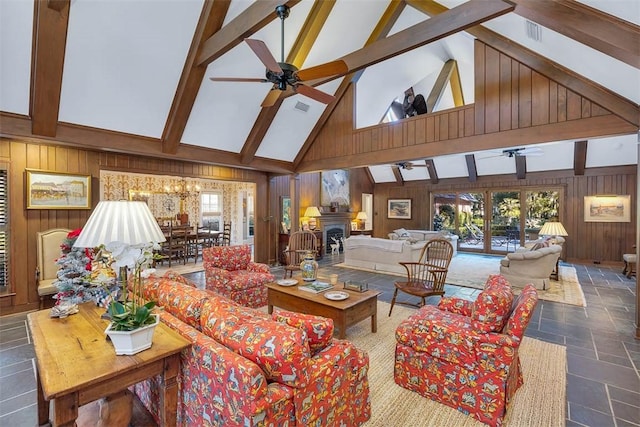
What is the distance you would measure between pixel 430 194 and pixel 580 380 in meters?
8.78

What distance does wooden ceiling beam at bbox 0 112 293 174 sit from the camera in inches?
149

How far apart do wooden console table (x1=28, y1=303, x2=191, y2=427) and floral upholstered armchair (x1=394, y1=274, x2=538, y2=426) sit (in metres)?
1.75

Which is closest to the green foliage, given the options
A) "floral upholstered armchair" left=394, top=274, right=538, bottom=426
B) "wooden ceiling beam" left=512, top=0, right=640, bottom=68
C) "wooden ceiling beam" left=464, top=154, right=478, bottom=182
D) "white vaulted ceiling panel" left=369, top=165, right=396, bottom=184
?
"floral upholstered armchair" left=394, top=274, right=538, bottom=426

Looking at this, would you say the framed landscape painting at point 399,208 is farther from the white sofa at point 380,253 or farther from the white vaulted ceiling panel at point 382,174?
the white sofa at point 380,253

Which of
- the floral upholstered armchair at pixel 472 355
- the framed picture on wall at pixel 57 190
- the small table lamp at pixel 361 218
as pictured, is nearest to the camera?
the floral upholstered armchair at pixel 472 355

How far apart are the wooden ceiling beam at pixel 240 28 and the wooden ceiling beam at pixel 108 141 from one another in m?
1.83

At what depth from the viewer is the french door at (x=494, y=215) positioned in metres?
8.95

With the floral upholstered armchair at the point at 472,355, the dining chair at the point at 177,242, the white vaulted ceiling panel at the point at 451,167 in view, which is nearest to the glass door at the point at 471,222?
the white vaulted ceiling panel at the point at 451,167

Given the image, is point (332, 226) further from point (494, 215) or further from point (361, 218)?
point (494, 215)

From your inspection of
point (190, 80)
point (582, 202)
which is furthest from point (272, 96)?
point (582, 202)

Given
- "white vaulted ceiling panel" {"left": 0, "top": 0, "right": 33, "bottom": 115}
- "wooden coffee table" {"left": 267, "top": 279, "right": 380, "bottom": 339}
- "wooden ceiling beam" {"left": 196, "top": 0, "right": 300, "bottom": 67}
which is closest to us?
"white vaulted ceiling panel" {"left": 0, "top": 0, "right": 33, "bottom": 115}

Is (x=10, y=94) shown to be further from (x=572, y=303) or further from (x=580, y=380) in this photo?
(x=572, y=303)

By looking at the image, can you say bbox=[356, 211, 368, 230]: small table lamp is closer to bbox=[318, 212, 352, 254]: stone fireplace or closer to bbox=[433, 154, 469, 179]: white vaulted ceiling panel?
bbox=[318, 212, 352, 254]: stone fireplace

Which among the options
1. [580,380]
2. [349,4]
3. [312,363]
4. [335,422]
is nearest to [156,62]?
[349,4]
